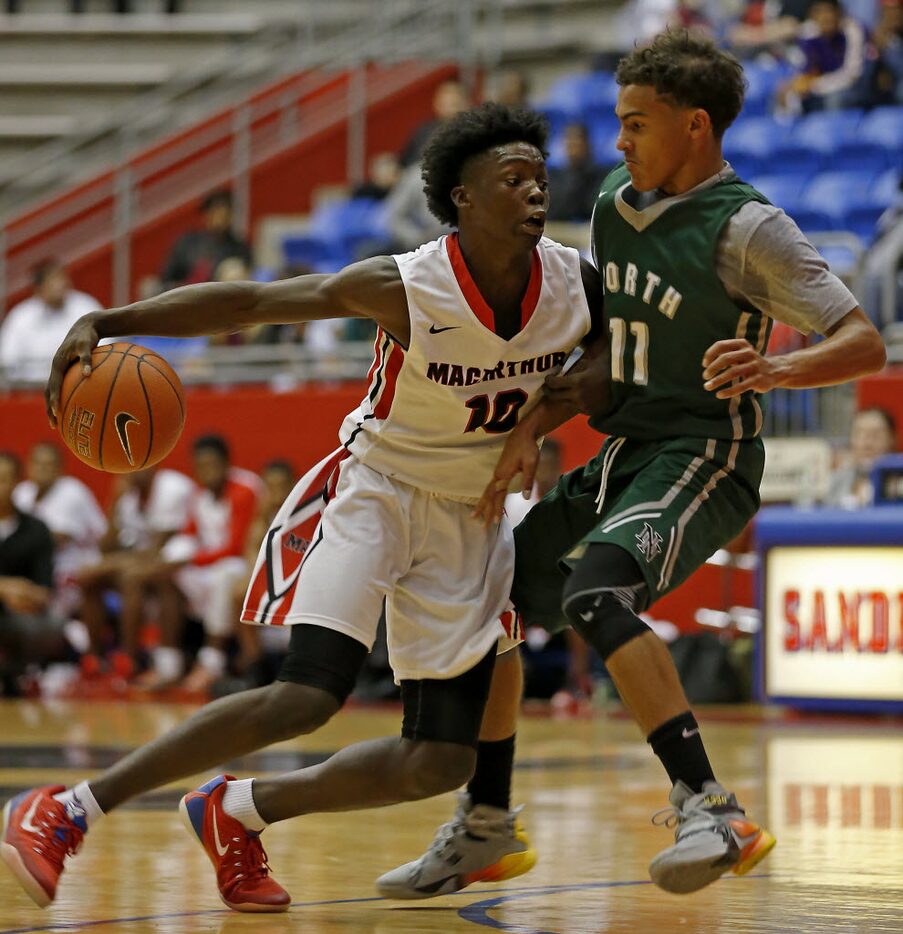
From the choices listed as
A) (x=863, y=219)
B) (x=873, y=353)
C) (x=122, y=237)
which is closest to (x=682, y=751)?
(x=873, y=353)

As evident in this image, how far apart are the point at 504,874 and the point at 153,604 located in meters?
8.35

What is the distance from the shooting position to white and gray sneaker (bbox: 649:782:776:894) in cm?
375

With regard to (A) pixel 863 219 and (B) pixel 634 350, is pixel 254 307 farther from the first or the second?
(A) pixel 863 219

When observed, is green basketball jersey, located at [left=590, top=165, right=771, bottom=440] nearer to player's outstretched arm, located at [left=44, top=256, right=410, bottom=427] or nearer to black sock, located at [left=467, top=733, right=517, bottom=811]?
player's outstretched arm, located at [left=44, top=256, right=410, bottom=427]

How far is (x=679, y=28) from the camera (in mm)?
4445

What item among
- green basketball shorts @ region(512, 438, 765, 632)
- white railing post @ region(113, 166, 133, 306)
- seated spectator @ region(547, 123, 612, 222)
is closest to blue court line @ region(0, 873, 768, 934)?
green basketball shorts @ region(512, 438, 765, 632)

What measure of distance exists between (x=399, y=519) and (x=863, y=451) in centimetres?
649

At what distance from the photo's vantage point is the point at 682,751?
4016 mm

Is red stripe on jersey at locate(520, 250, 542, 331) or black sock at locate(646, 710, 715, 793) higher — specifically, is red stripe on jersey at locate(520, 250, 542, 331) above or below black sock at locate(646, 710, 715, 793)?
above

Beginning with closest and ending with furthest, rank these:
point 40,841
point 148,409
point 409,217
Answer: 1. point 40,841
2. point 148,409
3. point 409,217

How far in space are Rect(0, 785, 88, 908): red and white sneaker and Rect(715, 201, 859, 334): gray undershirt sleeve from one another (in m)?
1.91

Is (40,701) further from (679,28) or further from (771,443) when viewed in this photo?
(679,28)

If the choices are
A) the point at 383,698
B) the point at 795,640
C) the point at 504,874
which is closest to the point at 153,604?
the point at 383,698

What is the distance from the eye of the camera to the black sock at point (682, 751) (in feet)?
13.1
